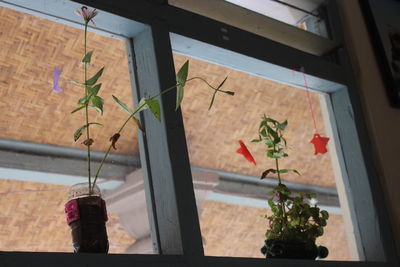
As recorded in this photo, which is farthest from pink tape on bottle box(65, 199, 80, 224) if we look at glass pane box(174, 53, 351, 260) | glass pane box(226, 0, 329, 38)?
glass pane box(226, 0, 329, 38)

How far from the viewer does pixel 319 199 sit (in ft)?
10.0

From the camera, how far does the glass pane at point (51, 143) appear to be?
167cm

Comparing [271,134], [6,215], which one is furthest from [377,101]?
[6,215]

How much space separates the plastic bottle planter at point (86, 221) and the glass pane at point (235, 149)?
579 millimetres

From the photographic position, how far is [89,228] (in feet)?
5.14

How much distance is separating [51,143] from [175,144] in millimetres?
364

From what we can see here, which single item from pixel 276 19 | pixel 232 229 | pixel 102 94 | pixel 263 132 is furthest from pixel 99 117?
pixel 276 19

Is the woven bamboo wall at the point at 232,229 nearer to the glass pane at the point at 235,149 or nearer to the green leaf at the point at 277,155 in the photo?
the glass pane at the point at 235,149

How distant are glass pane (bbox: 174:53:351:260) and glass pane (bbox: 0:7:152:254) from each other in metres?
0.33

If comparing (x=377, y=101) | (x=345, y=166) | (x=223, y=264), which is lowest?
(x=223, y=264)

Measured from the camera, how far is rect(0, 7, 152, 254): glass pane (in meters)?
1.67

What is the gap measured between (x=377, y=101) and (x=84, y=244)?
58.5 inches

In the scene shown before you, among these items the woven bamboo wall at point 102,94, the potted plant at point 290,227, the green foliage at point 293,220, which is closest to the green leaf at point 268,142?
the potted plant at point 290,227

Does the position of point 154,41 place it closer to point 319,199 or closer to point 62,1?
point 62,1
